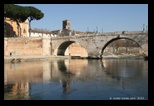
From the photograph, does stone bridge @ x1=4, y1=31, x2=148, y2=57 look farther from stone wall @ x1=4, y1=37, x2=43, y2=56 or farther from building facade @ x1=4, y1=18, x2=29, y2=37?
building facade @ x1=4, y1=18, x2=29, y2=37

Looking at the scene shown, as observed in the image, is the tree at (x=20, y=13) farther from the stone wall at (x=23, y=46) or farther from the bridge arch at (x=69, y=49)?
the bridge arch at (x=69, y=49)

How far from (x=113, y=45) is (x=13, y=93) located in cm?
6017

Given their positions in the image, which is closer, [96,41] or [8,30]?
[96,41]

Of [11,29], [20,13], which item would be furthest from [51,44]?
[11,29]

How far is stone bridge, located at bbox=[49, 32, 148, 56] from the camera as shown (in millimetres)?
29797

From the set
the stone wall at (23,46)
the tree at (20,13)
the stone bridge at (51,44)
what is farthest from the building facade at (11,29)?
the stone bridge at (51,44)

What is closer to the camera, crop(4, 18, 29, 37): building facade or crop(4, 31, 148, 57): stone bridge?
crop(4, 31, 148, 57): stone bridge

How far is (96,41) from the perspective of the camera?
34.5 m

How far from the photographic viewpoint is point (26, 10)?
40.6 meters

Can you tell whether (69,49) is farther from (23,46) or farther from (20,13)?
(20,13)

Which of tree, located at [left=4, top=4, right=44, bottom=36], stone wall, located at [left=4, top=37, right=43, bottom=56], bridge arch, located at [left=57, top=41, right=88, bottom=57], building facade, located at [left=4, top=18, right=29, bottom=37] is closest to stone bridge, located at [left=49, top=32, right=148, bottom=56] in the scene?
bridge arch, located at [left=57, top=41, right=88, bottom=57]
